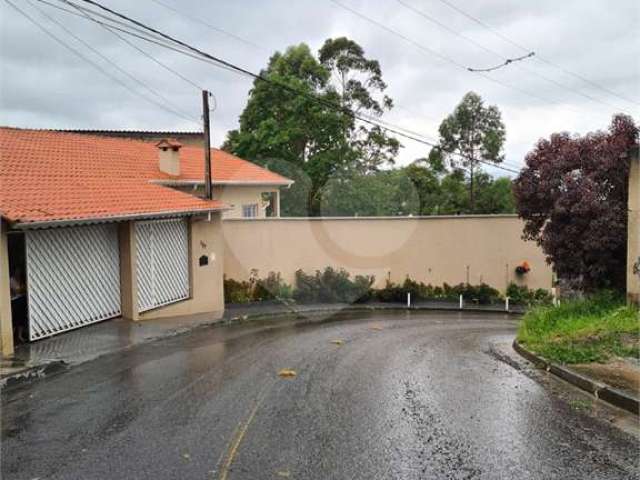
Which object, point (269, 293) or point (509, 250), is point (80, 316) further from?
point (509, 250)

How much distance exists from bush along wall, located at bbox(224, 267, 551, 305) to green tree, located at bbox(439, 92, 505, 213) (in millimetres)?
22984

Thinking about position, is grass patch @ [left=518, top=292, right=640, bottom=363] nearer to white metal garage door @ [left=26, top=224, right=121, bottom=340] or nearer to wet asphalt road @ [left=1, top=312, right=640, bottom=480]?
wet asphalt road @ [left=1, top=312, right=640, bottom=480]

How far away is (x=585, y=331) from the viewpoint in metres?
10.4

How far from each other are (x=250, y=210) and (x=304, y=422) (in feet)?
Answer: 62.6

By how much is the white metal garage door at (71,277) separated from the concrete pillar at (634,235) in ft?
36.6

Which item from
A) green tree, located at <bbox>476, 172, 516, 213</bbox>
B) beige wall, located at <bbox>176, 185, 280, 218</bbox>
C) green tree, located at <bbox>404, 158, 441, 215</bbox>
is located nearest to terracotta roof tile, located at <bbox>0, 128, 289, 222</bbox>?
beige wall, located at <bbox>176, 185, 280, 218</bbox>

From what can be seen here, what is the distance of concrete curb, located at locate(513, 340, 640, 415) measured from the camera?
6.83 meters

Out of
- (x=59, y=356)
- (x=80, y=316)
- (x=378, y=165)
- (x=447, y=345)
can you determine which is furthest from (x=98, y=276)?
(x=378, y=165)

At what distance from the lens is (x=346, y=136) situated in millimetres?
36156

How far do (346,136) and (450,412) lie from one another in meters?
30.6

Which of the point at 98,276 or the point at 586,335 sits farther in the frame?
the point at 98,276

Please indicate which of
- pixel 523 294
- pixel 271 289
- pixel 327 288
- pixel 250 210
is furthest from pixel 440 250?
pixel 250 210

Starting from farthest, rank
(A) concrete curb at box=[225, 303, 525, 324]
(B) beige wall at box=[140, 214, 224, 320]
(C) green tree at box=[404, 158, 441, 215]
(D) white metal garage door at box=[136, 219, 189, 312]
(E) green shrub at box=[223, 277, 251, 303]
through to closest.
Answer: (C) green tree at box=[404, 158, 441, 215]
(E) green shrub at box=[223, 277, 251, 303]
(A) concrete curb at box=[225, 303, 525, 324]
(B) beige wall at box=[140, 214, 224, 320]
(D) white metal garage door at box=[136, 219, 189, 312]

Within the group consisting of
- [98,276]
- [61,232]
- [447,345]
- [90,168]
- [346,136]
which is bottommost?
[447,345]
